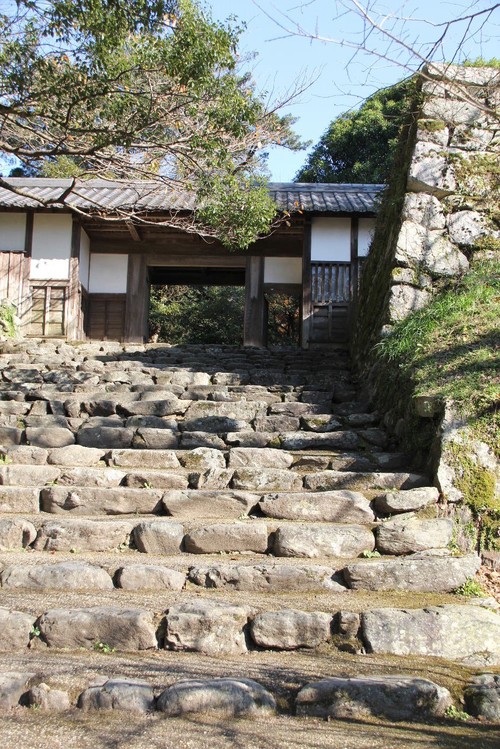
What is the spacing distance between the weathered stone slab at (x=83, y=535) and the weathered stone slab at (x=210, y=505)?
35cm

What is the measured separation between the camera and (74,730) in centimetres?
238

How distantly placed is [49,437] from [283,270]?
8.56m

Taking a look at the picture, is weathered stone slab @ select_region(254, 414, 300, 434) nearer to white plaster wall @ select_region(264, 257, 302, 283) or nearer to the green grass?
the green grass

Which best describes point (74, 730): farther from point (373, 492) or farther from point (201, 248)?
point (201, 248)

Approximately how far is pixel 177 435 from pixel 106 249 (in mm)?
9130

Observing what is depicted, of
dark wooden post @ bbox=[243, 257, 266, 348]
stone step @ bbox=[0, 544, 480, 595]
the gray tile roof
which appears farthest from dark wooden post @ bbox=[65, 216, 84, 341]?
stone step @ bbox=[0, 544, 480, 595]

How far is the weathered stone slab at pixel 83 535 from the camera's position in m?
3.84

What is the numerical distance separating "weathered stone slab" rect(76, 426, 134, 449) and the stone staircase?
16 mm

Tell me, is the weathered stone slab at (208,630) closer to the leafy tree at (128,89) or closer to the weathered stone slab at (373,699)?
the weathered stone slab at (373,699)

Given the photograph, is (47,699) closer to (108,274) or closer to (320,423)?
(320,423)

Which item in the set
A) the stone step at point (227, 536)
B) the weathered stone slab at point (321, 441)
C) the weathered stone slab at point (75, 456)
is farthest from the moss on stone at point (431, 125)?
the weathered stone slab at point (75, 456)

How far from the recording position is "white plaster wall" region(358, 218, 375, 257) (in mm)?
12609

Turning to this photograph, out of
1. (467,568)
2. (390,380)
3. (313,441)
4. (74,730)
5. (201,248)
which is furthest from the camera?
(201,248)

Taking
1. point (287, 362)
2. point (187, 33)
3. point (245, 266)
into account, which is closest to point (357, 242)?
point (245, 266)
